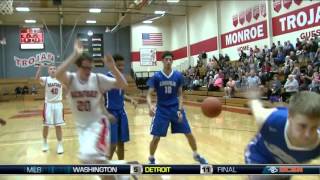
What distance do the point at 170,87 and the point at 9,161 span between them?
3516 mm

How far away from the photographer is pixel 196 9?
3231 cm

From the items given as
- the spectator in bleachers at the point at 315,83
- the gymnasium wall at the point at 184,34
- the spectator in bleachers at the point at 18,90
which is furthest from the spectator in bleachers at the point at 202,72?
the spectator in bleachers at the point at 18,90

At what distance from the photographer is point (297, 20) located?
19484mm

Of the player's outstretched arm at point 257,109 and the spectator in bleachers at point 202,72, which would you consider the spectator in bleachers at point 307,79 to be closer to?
the player's outstretched arm at point 257,109

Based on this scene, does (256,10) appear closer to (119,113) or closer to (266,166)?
(119,113)

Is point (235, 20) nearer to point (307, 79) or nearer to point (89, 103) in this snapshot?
point (307, 79)

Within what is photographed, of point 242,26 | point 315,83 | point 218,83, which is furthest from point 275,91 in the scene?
point 242,26

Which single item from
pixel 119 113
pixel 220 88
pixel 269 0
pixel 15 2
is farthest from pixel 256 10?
pixel 119 113

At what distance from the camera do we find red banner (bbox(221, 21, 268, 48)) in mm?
22586

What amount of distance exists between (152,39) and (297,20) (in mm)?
19336

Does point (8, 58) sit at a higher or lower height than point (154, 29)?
lower

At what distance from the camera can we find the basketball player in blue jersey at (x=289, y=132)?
2.26 metres

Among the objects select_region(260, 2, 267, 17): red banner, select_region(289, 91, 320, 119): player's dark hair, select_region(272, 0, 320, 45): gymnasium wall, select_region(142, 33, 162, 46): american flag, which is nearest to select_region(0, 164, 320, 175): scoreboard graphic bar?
select_region(289, 91, 320, 119): player's dark hair

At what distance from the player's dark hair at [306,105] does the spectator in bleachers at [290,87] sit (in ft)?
39.3
